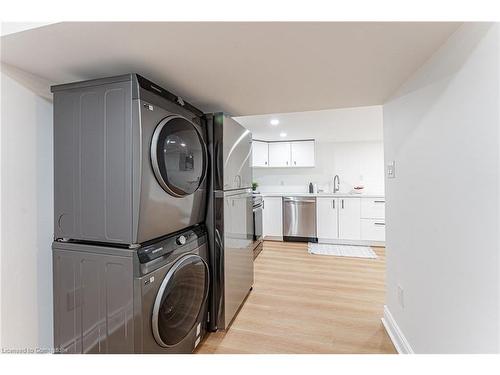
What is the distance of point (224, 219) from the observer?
169cm

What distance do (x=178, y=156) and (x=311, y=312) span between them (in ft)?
5.80

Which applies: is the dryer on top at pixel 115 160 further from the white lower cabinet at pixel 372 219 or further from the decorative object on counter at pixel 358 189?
the decorative object on counter at pixel 358 189

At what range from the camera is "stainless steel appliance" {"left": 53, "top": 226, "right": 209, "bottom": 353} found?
1029mm

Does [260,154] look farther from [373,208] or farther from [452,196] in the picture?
[452,196]

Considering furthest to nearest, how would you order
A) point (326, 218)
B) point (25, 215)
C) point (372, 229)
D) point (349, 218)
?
point (326, 218) < point (349, 218) < point (372, 229) < point (25, 215)

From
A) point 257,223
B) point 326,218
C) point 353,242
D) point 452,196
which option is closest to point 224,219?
point 452,196

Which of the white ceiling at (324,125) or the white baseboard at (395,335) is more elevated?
the white ceiling at (324,125)

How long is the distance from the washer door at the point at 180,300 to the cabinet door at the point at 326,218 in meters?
3.13

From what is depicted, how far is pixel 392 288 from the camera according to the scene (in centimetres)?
170

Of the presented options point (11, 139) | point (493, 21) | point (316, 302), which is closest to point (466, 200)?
point (493, 21)

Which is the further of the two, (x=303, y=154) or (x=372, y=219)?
(x=303, y=154)

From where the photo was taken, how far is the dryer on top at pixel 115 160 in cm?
104

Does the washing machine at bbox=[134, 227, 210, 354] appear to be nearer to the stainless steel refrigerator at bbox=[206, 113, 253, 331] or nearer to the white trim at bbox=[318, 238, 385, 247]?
the stainless steel refrigerator at bbox=[206, 113, 253, 331]

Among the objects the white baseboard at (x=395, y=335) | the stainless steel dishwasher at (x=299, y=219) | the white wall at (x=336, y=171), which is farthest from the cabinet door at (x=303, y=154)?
the white baseboard at (x=395, y=335)
